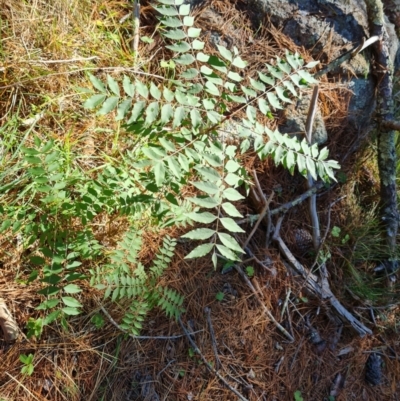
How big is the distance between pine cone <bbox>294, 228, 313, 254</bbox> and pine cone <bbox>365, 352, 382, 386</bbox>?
78 centimetres

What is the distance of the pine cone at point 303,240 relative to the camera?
99.9 inches

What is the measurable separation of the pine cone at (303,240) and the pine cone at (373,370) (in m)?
0.78

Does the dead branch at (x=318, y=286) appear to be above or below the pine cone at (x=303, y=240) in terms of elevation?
below

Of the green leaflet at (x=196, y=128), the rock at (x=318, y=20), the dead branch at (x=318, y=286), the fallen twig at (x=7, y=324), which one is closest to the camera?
the green leaflet at (x=196, y=128)

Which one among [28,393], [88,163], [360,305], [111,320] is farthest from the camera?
[360,305]

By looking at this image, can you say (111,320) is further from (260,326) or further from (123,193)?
(260,326)

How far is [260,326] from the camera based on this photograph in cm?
232

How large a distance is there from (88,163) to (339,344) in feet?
6.04

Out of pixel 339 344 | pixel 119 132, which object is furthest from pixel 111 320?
pixel 339 344

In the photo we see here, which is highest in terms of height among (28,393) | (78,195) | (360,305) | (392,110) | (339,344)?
(392,110)

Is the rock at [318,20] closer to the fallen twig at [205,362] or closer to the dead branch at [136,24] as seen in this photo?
the dead branch at [136,24]

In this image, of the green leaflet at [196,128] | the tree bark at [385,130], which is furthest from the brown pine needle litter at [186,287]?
the green leaflet at [196,128]

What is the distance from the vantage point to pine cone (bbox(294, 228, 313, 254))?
8.33 feet

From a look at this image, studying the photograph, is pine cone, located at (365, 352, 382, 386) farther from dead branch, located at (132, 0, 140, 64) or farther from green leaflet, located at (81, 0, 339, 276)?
dead branch, located at (132, 0, 140, 64)
